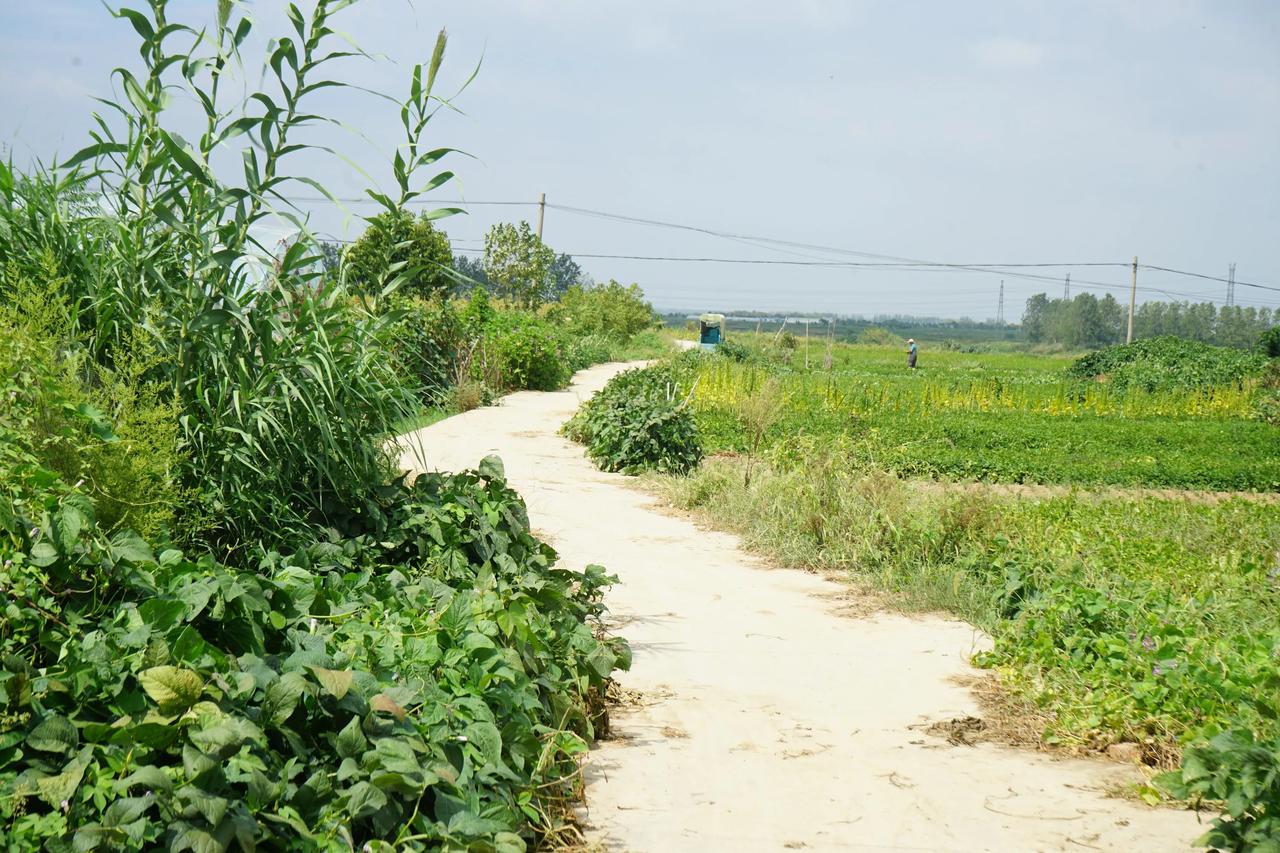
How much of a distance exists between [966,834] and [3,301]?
13.0 ft

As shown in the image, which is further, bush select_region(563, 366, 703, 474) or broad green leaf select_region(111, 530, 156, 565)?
bush select_region(563, 366, 703, 474)

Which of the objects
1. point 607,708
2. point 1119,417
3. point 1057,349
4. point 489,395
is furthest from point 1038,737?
point 1057,349

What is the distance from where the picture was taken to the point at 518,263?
112ft

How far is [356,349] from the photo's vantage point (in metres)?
4.36

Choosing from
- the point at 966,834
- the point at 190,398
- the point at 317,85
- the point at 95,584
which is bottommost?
the point at 966,834

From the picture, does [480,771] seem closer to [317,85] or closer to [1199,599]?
[317,85]

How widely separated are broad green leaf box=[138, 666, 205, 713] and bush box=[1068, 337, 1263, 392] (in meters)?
24.3

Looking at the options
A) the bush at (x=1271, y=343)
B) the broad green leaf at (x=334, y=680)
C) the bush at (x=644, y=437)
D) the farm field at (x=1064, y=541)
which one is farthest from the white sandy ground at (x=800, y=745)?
the bush at (x=1271, y=343)

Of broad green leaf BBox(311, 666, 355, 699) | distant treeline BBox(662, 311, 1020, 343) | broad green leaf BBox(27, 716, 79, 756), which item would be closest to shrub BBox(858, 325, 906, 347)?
distant treeline BBox(662, 311, 1020, 343)

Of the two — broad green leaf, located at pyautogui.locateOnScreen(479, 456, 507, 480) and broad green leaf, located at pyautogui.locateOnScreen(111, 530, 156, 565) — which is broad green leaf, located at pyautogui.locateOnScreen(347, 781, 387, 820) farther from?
broad green leaf, located at pyautogui.locateOnScreen(479, 456, 507, 480)

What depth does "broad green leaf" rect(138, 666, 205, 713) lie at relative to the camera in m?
2.43

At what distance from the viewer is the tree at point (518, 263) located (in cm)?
3400

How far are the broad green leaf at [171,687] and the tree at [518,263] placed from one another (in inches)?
Result: 1252

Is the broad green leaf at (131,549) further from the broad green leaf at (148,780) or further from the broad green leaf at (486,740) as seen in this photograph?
the broad green leaf at (486,740)
